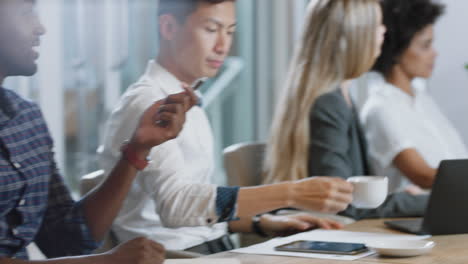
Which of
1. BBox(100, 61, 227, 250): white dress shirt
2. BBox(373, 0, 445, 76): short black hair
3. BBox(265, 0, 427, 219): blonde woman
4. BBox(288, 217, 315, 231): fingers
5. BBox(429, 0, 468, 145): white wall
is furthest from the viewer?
BBox(429, 0, 468, 145): white wall

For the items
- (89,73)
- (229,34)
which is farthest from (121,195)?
(89,73)

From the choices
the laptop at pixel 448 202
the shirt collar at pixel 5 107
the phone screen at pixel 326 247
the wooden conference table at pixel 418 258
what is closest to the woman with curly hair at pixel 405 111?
the laptop at pixel 448 202

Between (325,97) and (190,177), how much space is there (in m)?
0.61

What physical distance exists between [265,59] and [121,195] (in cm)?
230

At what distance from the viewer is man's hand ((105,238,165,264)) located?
3.42ft

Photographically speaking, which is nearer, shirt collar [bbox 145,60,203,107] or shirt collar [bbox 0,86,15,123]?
shirt collar [bbox 0,86,15,123]

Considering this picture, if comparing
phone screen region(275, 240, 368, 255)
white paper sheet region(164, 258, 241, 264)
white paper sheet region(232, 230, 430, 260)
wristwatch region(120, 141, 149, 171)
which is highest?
wristwatch region(120, 141, 149, 171)

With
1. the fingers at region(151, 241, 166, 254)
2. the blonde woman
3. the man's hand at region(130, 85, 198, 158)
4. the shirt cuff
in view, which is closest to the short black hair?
the blonde woman

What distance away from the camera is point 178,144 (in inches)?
60.6

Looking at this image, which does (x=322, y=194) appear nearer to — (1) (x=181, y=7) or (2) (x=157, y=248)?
(2) (x=157, y=248)

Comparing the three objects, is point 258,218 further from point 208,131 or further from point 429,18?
point 429,18

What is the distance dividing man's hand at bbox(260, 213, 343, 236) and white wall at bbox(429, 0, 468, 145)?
1714 millimetres

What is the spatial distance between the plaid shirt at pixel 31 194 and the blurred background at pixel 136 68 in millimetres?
468

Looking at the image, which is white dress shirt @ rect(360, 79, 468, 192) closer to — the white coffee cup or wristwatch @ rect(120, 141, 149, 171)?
the white coffee cup
